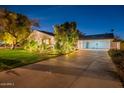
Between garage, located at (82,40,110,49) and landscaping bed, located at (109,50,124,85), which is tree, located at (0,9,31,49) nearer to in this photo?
garage, located at (82,40,110,49)

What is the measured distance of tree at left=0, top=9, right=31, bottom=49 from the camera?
7.65 metres

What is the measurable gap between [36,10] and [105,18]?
6.24ft

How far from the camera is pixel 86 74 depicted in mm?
5688

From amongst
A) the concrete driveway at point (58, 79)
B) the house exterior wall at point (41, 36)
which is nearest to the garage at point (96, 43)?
the house exterior wall at point (41, 36)

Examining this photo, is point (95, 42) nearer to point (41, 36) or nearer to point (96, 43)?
point (96, 43)

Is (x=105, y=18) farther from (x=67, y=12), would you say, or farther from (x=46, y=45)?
(x=46, y=45)

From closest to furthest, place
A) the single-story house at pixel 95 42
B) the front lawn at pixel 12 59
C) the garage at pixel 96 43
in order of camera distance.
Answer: the front lawn at pixel 12 59
the single-story house at pixel 95 42
the garage at pixel 96 43

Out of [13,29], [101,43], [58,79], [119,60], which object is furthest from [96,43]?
[13,29]

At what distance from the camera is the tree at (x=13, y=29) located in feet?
25.1

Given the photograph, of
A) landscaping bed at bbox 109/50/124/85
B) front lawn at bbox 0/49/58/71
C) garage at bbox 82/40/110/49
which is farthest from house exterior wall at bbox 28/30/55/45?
landscaping bed at bbox 109/50/124/85

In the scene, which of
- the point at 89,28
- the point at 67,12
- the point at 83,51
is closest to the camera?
the point at 67,12

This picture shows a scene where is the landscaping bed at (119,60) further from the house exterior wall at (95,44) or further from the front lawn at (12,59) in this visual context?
the front lawn at (12,59)
